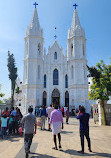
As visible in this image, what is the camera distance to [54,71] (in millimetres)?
30609

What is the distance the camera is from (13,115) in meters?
8.73

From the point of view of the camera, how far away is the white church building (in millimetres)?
28047

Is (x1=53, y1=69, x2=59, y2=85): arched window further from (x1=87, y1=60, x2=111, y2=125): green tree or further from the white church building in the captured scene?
(x1=87, y1=60, x2=111, y2=125): green tree

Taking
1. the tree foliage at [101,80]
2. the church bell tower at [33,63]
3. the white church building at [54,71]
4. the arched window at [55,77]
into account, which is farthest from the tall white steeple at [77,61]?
the tree foliage at [101,80]

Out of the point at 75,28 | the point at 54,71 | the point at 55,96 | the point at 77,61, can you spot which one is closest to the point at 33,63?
the point at 54,71

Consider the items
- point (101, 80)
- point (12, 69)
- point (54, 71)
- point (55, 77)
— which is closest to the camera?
point (101, 80)

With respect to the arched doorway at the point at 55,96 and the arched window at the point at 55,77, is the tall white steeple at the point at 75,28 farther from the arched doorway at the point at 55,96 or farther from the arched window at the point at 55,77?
the arched doorway at the point at 55,96

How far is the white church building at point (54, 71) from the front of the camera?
28.0 metres

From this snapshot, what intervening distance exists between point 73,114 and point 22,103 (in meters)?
10.1

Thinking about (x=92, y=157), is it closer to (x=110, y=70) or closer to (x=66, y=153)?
(x=66, y=153)

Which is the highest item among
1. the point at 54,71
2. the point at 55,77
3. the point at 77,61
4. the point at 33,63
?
the point at 77,61

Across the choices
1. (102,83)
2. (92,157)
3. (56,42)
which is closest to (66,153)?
(92,157)

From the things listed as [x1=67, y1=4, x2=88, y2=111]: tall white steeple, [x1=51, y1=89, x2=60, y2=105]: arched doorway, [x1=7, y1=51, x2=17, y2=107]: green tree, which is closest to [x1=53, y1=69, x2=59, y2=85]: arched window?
[x1=51, y1=89, x2=60, y2=105]: arched doorway

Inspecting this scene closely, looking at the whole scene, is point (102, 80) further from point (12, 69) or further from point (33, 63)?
point (33, 63)
